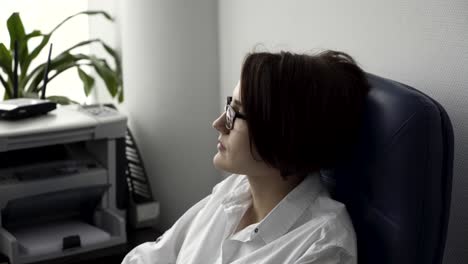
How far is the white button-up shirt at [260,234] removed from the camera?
1249mm

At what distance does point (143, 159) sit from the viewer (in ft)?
7.98

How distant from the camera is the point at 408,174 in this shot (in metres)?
1.17

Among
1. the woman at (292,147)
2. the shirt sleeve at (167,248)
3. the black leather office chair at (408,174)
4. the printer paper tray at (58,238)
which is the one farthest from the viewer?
the printer paper tray at (58,238)

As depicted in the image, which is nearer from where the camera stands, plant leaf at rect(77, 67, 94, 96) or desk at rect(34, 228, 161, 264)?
desk at rect(34, 228, 161, 264)

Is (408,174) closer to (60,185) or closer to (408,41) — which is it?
(408,41)

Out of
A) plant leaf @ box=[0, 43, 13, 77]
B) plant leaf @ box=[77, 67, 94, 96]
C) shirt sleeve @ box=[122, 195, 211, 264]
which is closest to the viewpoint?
shirt sleeve @ box=[122, 195, 211, 264]

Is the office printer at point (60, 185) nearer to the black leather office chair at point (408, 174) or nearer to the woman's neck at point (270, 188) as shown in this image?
the woman's neck at point (270, 188)

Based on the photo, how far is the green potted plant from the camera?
8.08 ft

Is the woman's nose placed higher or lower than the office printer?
higher

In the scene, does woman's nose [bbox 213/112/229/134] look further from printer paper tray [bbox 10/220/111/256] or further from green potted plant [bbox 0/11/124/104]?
→ green potted plant [bbox 0/11/124/104]

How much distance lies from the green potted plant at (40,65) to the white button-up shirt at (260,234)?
1056 mm

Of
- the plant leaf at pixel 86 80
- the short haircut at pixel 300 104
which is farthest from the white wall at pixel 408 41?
the plant leaf at pixel 86 80

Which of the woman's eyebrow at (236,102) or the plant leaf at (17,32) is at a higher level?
the plant leaf at (17,32)

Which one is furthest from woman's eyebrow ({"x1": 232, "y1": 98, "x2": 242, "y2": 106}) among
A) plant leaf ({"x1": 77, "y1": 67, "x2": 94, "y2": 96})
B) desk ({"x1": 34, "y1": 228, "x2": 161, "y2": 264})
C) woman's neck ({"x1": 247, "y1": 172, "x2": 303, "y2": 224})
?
plant leaf ({"x1": 77, "y1": 67, "x2": 94, "y2": 96})
